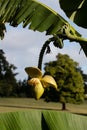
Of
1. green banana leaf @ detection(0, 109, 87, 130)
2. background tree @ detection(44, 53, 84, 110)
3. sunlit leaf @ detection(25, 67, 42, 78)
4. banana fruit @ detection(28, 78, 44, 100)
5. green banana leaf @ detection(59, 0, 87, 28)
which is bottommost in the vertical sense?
background tree @ detection(44, 53, 84, 110)

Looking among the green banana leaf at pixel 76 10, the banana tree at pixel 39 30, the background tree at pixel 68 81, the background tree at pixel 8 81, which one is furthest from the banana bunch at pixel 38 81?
the background tree at pixel 8 81

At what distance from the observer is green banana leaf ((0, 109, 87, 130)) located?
6.61 ft

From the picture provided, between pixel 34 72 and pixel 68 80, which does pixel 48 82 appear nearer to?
pixel 34 72

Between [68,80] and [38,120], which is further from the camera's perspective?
[68,80]

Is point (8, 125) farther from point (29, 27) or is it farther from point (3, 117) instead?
point (29, 27)

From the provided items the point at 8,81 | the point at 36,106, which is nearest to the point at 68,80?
the point at 36,106

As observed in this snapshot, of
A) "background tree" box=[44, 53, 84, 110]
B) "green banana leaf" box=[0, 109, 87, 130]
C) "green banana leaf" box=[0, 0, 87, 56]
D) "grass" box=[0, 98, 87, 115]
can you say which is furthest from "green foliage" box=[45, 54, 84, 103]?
"green banana leaf" box=[0, 109, 87, 130]

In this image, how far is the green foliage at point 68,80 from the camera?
32.2m

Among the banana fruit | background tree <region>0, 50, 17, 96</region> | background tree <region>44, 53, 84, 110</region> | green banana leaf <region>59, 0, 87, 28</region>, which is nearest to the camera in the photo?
the banana fruit

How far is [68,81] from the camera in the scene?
1310 inches

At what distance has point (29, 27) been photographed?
10.2 ft

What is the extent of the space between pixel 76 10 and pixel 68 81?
30.9 m

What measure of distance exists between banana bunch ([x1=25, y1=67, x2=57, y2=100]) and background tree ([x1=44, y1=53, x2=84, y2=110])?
95.8ft

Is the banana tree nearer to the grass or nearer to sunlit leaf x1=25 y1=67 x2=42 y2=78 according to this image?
sunlit leaf x1=25 y1=67 x2=42 y2=78
